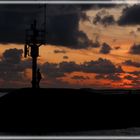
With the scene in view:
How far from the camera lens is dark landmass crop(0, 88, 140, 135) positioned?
117 feet

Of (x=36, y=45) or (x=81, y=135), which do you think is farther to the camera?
(x=36, y=45)

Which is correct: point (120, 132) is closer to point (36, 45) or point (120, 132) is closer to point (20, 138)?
point (20, 138)

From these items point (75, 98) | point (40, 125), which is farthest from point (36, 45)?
point (40, 125)

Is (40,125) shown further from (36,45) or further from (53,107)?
(36,45)

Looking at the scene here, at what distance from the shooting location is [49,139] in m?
33.2

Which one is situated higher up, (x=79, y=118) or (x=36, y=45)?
(x=36, y=45)

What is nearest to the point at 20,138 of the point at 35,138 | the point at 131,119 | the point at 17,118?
the point at 35,138

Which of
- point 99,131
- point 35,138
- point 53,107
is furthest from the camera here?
point 53,107

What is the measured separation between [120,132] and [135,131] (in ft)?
6.94

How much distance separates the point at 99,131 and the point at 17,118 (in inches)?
239

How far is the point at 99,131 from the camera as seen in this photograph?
117 ft

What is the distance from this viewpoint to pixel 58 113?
37406mm

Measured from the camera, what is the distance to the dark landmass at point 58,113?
3575 centimetres

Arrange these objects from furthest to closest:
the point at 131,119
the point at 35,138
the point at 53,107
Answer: the point at 131,119
the point at 53,107
the point at 35,138
